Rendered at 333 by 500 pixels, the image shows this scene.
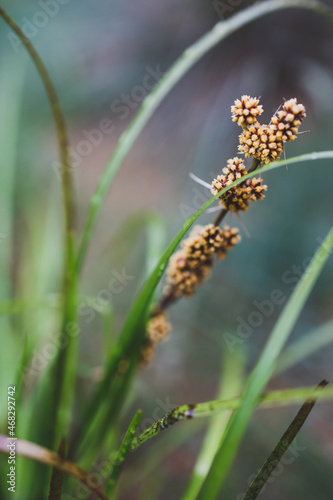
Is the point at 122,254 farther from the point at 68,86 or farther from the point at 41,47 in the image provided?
the point at 41,47

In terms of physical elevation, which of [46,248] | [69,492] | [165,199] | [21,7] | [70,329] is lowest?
[69,492]

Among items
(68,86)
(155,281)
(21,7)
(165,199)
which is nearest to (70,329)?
(155,281)

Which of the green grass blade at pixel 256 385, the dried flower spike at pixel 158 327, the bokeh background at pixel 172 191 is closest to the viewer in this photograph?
the green grass blade at pixel 256 385


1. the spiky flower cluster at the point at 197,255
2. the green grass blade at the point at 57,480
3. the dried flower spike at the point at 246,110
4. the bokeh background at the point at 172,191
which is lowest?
the green grass blade at the point at 57,480

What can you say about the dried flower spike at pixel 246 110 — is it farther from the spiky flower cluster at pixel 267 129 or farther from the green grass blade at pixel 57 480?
the green grass blade at pixel 57 480

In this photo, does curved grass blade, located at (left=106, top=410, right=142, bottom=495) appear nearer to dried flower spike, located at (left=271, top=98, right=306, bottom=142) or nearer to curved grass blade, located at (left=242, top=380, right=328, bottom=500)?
curved grass blade, located at (left=242, top=380, right=328, bottom=500)

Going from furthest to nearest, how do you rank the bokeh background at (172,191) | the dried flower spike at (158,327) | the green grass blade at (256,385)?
the bokeh background at (172,191) → the dried flower spike at (158,327) → the green grass blade at (256,385)

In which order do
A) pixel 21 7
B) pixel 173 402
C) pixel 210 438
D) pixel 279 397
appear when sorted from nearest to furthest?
pixel 279 397 < pixel 210 438 < pixel 173 402 < pixel 21 7

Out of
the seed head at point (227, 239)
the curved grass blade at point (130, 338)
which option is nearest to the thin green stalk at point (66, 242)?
the curved grass blade at point (130, 338)
